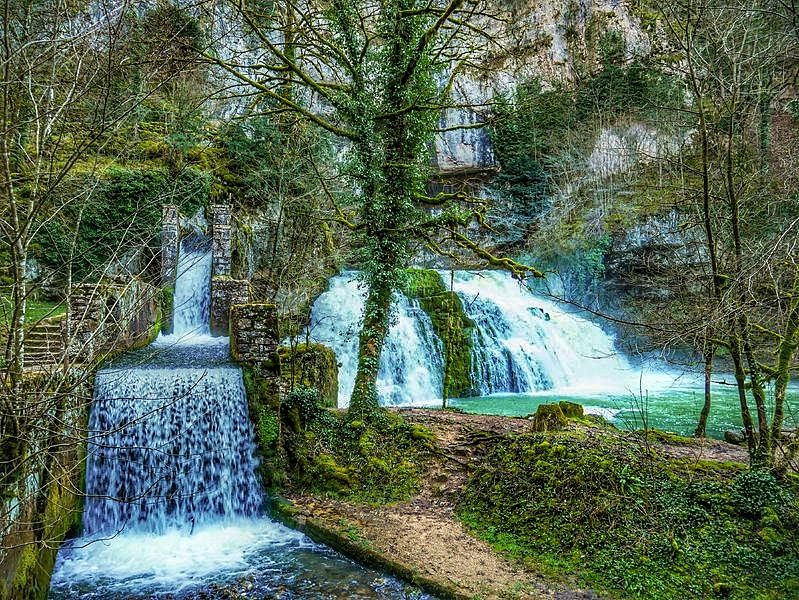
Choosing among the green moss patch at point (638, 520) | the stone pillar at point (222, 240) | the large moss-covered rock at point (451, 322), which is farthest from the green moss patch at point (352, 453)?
the large moss-covered rock at point (451, 322)

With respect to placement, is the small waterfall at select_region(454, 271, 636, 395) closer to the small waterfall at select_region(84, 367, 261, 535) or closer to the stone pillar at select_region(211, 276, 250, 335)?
the stone pillar at select_region(211, 276, 250, 335)

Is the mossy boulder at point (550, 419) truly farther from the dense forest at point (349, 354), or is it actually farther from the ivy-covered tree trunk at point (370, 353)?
the ivy-covered tree trunk at point (370, 353)

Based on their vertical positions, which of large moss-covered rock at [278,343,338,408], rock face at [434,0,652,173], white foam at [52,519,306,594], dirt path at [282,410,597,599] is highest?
rock face at [434,0,652,173]

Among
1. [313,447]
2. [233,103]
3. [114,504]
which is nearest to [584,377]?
[313,447]

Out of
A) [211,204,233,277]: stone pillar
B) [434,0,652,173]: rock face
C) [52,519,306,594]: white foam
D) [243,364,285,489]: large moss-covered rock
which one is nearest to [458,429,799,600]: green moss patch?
[52,519,306,594]: white foam

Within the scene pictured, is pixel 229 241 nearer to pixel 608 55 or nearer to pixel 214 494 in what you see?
pixel 214 494

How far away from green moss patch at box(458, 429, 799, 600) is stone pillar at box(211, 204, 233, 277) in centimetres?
965

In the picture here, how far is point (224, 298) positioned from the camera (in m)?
12.8

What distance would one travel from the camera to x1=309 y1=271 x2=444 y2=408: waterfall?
14.4 metres

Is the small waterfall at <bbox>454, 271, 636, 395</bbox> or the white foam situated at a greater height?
the small waterfall at <bbox>454, 271, 636, 395</bbox>

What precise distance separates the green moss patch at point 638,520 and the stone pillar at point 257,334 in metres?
3.76

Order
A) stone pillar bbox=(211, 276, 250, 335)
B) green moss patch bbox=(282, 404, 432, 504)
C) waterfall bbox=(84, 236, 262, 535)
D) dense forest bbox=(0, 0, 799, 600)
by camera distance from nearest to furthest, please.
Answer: dense forest bbox=(0, 0, 799, 600)
waterfall bbox=(84, 236, 262, 535)
green moss patch bbox=(282, 404, 432, 504)
stone pillar bbox=(211, 276, 250, 335)

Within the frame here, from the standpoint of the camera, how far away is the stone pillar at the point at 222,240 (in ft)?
44.4

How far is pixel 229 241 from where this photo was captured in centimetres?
1375
